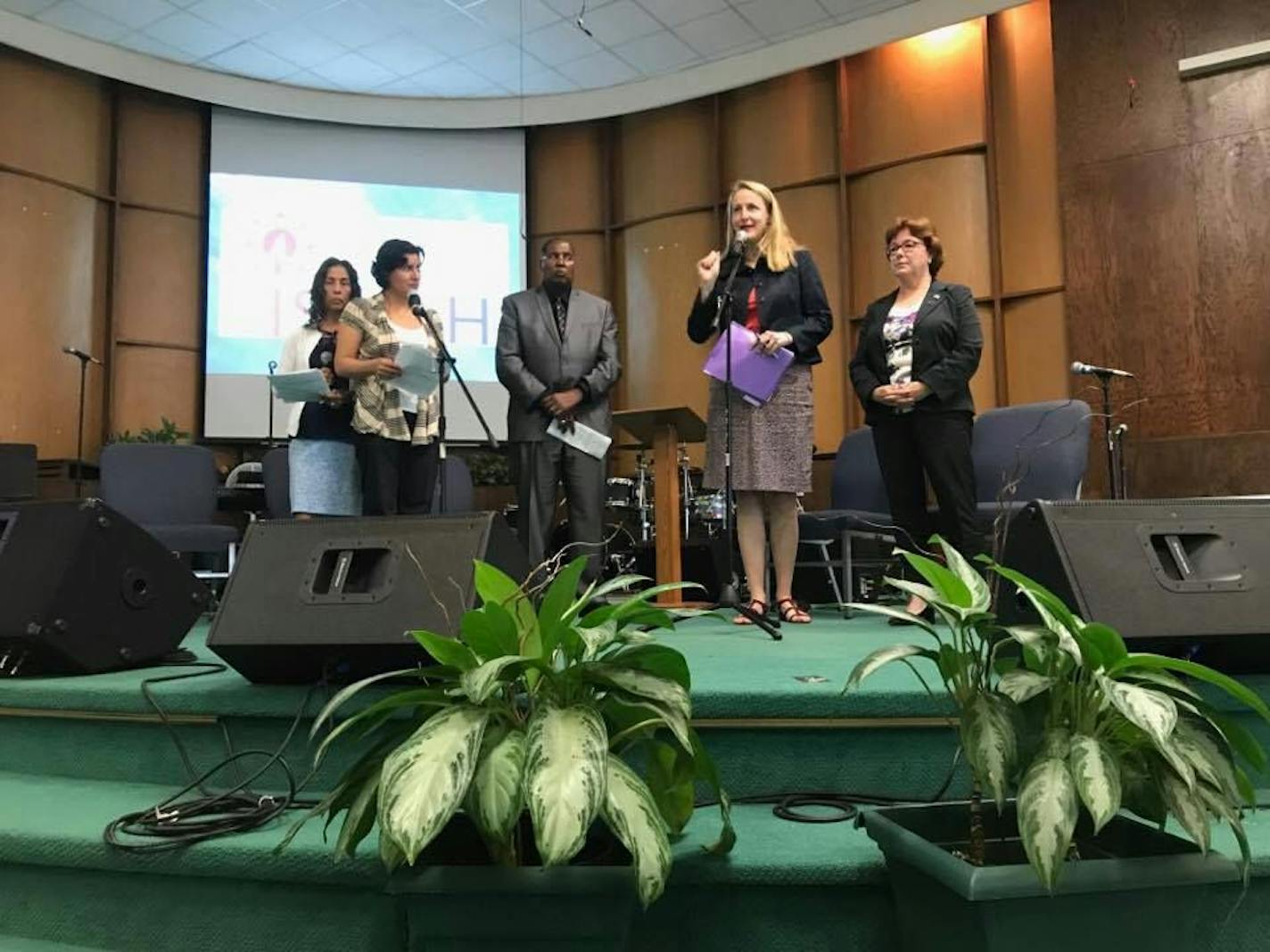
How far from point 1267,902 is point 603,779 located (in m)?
0.95

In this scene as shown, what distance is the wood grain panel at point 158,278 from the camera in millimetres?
6254

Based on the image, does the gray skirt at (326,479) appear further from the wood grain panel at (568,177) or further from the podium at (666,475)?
the wood grain panel at (568,177)

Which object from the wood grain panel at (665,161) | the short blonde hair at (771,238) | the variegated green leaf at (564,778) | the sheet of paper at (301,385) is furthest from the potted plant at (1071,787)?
the wood grain panel at (665,161)

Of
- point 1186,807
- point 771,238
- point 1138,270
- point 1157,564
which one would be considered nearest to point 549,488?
point 771,238

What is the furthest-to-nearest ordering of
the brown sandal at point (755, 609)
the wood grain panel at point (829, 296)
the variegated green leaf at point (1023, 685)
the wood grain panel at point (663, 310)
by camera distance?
1. the wood grain panel at point (663, 310)
2. the wood grain panel at point (829, 296)
3. the brown sandal at point (755, 609)
4. the variegated green leaf at point (1023, 685)

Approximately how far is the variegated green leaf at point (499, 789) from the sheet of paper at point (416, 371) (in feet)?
6.35

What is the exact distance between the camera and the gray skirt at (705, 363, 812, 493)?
111 inches

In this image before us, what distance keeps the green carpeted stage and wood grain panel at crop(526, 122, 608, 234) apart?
17.7ft

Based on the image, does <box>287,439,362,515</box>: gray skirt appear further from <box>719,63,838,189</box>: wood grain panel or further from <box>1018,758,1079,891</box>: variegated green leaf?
<box>719,63,838,189</box>: wood grain panel

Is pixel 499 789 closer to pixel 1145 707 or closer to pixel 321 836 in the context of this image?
pixel 321 836

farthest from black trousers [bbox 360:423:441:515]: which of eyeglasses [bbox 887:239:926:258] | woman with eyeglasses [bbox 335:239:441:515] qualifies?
eyeglasses [bbox 887:239:926:258]

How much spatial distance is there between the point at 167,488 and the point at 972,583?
14.2 feet

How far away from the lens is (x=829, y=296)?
6168mm

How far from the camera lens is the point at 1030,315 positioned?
18.6 feet
